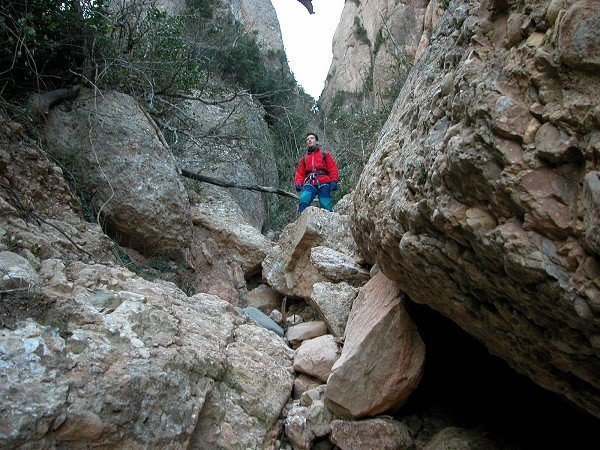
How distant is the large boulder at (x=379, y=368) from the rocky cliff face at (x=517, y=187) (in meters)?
0.88

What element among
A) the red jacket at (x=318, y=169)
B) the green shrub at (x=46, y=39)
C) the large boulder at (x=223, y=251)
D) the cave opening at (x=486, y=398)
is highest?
the green shrub at (x=46, y=39)

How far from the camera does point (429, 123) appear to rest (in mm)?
2725

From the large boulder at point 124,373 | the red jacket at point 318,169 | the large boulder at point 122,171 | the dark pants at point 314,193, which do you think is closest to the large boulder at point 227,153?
the red jacket at point 318,169

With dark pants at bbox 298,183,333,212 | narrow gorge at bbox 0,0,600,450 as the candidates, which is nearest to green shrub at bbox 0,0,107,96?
narrow gorge at bbox 0,0,600,450

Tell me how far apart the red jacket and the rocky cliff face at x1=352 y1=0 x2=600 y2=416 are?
4.51m

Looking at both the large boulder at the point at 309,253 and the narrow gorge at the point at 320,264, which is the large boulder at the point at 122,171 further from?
the large boulder at the point at 309,253

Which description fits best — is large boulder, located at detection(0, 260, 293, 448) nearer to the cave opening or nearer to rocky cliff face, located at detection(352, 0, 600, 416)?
the cave opening

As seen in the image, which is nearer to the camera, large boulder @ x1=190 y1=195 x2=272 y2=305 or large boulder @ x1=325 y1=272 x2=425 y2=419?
large boulder @ x1=325 y1=272 x2=425 y2=419

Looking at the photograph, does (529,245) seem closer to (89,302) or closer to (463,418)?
(463,418)

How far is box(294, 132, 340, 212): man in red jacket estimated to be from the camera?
7.46 metres

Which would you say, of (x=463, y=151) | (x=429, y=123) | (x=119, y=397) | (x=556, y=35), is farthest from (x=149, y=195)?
(x=556, y=35)

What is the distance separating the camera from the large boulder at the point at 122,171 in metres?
5.65

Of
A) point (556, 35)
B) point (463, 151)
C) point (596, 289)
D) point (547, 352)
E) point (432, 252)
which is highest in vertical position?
point (556, 35)

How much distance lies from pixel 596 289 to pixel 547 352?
73 centimetres
